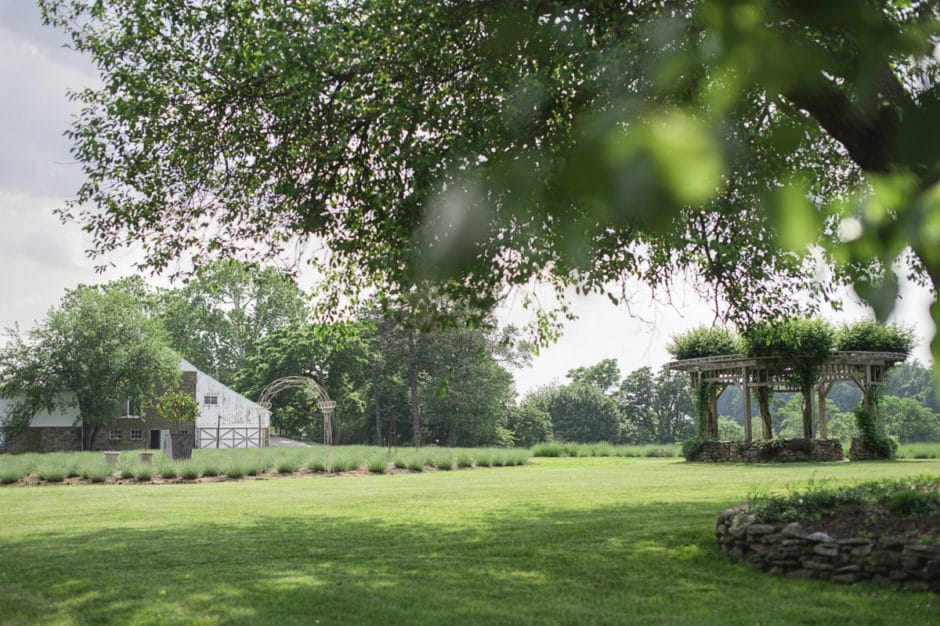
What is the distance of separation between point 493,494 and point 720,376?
1341 cm

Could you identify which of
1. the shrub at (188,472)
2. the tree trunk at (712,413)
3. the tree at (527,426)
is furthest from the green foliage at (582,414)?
the shrub at (188,472)

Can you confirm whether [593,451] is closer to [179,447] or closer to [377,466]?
[377,466]

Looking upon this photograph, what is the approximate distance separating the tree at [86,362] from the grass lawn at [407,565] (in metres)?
34.6

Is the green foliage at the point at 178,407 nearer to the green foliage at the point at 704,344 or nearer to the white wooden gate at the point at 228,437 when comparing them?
the white wooden gate at the point at 228,437

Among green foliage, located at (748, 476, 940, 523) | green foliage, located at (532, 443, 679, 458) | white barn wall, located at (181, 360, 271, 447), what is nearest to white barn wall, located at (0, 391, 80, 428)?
white barn wall, located at (181, 360, 271, 447)

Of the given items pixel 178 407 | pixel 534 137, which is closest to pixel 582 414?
pixel 178 407

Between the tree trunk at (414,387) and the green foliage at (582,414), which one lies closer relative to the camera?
the tree trunk at (414,387)

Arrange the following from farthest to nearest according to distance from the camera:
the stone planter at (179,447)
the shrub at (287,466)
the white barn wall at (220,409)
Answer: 1. the white barn wall at (220,409)
2. the stone planter at (179,447)
3. the shrub at (287,466)

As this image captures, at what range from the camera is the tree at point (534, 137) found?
0.85 meters

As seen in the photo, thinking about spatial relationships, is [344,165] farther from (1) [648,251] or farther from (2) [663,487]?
(2) [663,487]

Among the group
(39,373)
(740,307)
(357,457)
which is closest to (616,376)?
(39,373)

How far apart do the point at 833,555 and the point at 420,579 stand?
138 inches

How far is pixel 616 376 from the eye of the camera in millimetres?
84125

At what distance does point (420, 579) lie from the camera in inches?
293
